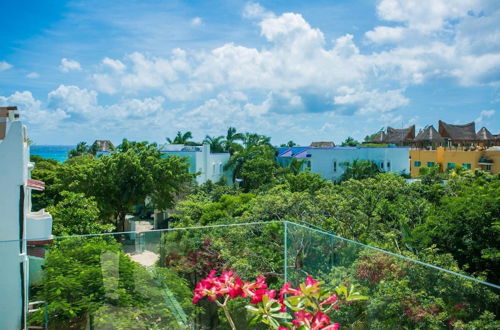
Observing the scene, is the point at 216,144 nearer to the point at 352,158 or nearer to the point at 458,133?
the point at 352,158

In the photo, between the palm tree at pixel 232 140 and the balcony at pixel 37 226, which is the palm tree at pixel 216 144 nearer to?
the palm tree at pixel 232 140

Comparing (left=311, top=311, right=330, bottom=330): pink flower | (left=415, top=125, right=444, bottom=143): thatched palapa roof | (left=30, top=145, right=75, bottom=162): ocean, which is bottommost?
(left=311, top=311, right=330, bottom=330): pink flower

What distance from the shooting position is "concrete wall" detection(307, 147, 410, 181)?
25844 millimetres

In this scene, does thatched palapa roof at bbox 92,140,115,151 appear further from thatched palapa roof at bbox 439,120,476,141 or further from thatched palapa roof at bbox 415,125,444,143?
thatched palapa roof at bbox 439,120,476,141

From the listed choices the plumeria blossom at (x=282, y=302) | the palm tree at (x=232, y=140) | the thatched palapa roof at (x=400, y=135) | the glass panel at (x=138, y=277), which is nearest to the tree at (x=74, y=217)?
the glass panel at (x=138, y=277)

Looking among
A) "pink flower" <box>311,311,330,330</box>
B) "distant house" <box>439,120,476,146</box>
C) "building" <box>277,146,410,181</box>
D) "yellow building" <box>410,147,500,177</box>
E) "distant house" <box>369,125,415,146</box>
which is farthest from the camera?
"distant house" <box>369,125,415,146</box>

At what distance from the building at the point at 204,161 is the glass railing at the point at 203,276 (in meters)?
16.4

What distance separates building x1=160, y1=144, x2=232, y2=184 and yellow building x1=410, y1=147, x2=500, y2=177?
11866 mm

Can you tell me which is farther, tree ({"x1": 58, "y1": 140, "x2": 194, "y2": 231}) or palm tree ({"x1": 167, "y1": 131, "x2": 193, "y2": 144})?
palm tree ({"x1": 167, "y1": 131, "x2": 193, "y2": 144})

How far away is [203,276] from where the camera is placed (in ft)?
13.5

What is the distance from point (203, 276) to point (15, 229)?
211 centimetres

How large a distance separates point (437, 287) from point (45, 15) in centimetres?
1481

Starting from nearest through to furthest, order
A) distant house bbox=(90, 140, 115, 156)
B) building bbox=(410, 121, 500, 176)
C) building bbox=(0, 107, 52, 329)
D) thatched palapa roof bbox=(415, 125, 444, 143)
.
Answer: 1. building bbox=(0, 107, 52, 329)
2. building bbox=(410, 121, 500, 176)
3. thatched palapa roof bbox=(415, 125, 444, 143)
4. distant house bbox=(90, 140, 115, 156)

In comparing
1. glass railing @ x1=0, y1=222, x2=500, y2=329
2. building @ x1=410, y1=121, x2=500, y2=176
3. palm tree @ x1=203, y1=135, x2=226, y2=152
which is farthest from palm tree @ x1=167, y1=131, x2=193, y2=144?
glass railing @ x1=0, y1=222, x2=500, y2=329
